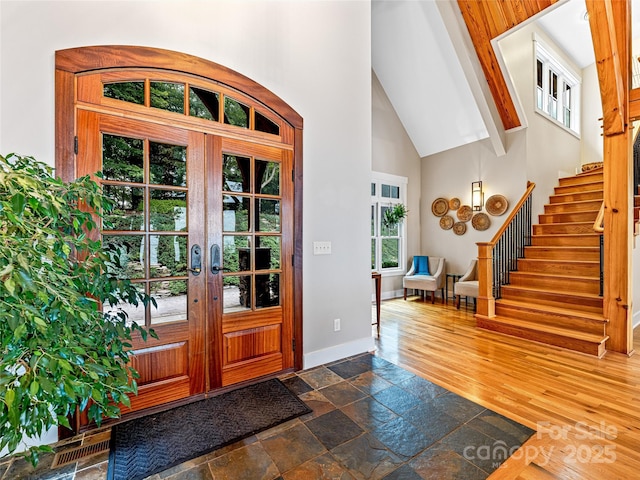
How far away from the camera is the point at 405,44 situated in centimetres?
530

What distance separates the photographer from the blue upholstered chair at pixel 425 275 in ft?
18.8

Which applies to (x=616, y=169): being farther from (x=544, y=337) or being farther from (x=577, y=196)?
(x=577, y=196)

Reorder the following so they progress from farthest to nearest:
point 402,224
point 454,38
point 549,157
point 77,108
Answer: point 402,224
point 549,157
point 454,38
point 77,108

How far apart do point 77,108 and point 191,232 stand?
102cm

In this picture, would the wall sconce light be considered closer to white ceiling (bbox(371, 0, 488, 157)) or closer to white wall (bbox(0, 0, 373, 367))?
white ceiling (bbox(371, 0, 488, 157))

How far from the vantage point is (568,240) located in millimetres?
4656

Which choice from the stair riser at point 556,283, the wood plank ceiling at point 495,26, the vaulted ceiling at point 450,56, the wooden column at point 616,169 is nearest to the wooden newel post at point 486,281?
the stair riser at point 556,283

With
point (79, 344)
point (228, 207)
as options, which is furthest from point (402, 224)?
point (79, 344)

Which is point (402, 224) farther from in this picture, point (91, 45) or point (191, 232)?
point (91, 45)

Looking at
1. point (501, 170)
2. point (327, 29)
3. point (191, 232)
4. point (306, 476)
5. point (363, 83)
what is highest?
point (327, 29)

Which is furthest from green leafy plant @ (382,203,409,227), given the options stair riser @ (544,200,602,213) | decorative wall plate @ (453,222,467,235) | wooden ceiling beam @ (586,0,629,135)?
wooden ceiling beam @ (586,0,629,135)

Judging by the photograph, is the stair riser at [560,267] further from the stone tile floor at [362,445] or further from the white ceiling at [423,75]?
the stone tile floor at [362,445]

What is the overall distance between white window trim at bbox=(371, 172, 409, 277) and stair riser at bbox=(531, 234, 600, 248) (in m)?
2.28

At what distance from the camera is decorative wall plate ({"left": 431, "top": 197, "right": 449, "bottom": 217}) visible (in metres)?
6.25
